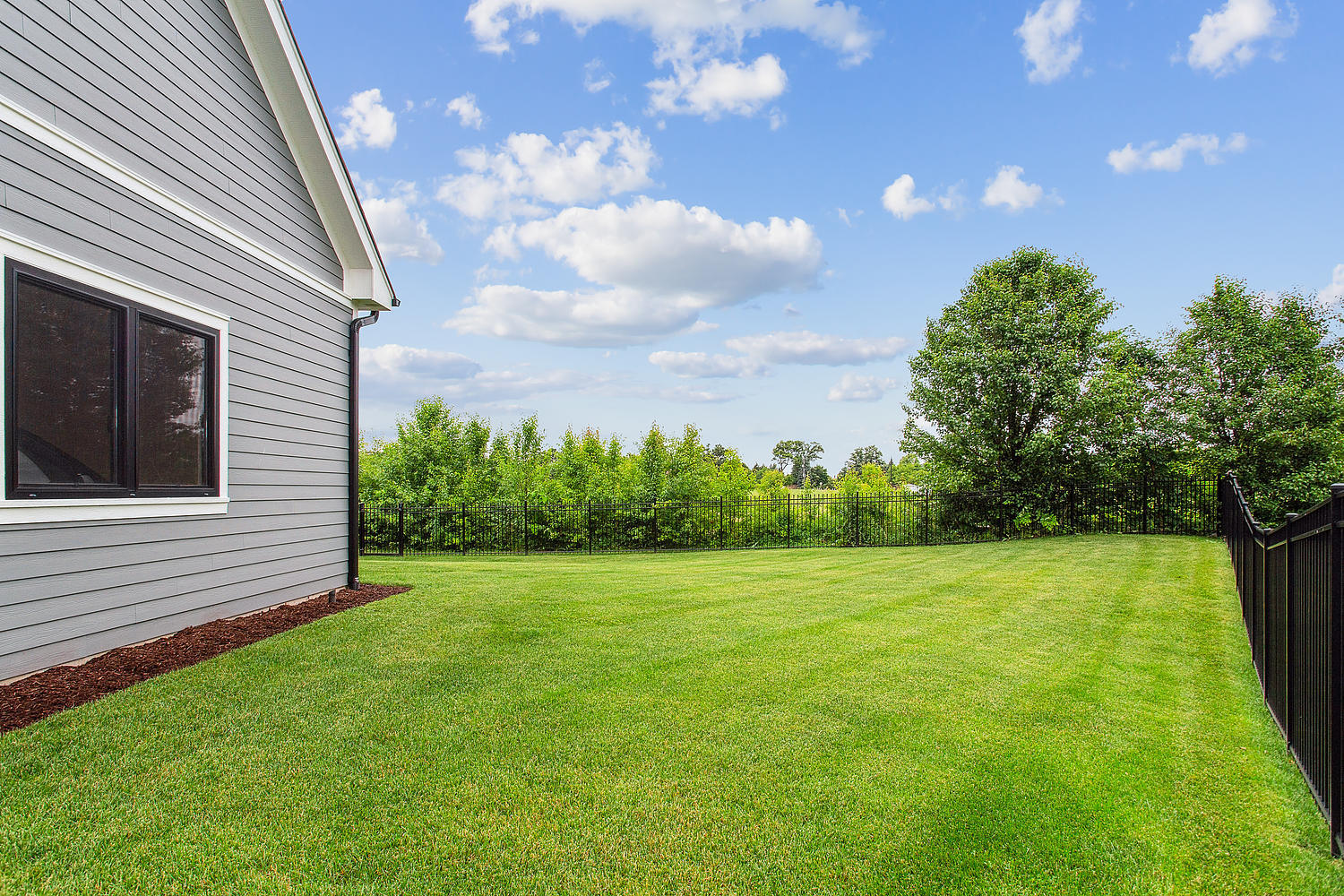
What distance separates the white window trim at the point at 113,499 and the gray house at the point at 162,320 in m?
0.01

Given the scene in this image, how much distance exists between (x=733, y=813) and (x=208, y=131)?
697 cm

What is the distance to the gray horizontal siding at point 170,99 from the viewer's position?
422cm

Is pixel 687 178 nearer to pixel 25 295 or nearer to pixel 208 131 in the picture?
pixel 208 131

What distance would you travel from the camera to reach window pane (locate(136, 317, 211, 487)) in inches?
195

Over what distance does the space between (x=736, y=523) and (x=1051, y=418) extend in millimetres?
8952

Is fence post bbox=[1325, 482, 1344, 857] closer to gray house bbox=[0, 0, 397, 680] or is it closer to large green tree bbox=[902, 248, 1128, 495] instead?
gray house bbox=[0, 0, 397, 680]

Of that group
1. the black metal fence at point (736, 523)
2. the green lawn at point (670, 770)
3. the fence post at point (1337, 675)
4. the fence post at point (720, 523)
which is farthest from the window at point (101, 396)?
the fence post at point (720, 523)

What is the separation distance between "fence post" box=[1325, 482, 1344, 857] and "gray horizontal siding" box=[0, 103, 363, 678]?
6.77 meters

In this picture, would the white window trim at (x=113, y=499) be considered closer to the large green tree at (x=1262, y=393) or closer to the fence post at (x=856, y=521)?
the fence post at (x=856, y=521)

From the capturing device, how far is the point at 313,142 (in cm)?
687

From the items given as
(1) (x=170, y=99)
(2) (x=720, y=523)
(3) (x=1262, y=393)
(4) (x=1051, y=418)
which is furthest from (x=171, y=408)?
(3) (x=1262, y=393)

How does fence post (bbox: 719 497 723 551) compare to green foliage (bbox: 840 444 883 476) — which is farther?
green foliage (bbox: 840 444 883 476)

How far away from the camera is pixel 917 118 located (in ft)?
49.2

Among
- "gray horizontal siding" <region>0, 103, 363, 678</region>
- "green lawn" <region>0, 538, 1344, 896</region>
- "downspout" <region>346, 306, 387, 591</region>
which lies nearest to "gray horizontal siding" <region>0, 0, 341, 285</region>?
"gray horizontal siding" <region>0, 103, 363, 678</region>
